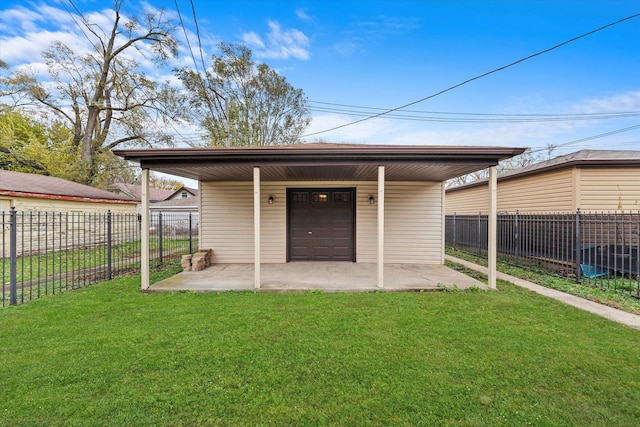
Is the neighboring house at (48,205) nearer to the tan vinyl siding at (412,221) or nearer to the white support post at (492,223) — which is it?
the tan vinyl siding at (412,221)

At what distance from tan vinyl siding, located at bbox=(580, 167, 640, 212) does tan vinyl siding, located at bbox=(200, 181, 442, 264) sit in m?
3.37

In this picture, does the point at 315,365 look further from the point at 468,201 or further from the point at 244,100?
the point at 244,100

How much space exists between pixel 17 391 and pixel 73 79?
21.8 metres

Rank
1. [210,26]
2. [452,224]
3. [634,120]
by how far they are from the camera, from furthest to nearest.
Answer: [634,120], [452,224], [210,26]

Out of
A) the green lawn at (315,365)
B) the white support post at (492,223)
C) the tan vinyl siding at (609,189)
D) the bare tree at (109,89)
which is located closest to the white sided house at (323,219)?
the white support post at (492,223)

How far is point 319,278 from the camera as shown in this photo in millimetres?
5863

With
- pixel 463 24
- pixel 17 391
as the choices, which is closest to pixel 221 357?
pixel 17 391

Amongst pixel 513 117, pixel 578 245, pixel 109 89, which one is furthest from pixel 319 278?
pixel 513 117

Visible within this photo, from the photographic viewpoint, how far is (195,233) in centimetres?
1803

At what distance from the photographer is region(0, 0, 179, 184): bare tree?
16406 millimetres

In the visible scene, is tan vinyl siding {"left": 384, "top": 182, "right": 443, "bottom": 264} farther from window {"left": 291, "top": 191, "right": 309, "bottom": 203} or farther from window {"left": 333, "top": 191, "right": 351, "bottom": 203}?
window {"left": 291, "top": 191, "right": 309, "bottom": 203}

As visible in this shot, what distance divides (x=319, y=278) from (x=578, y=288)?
5154 millimetres

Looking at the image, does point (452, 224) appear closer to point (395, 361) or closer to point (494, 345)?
point (494, 345)

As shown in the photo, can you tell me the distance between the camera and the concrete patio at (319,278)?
5145mm
